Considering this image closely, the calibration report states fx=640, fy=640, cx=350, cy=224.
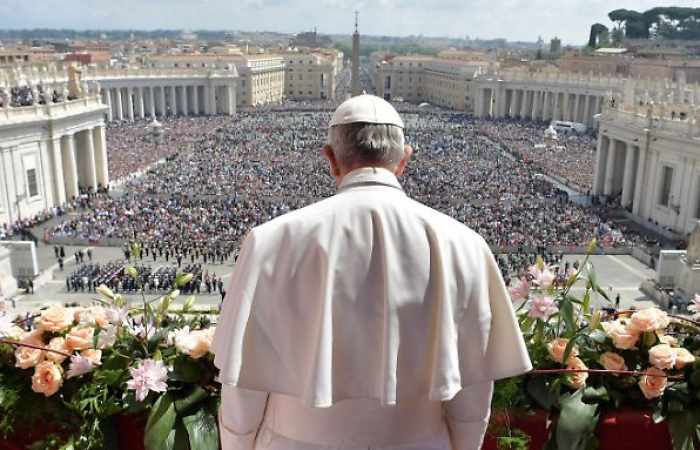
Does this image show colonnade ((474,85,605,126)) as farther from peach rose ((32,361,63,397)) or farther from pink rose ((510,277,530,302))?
peach rose ((32,361,63,397))

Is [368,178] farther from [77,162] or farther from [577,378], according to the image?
[77,162]

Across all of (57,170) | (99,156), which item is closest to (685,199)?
(57,170)

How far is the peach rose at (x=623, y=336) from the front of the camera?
4.53m

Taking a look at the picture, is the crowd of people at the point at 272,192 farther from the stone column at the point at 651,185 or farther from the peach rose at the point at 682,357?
the peach rose at the point at 682,357

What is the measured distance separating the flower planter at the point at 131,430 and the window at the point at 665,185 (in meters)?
38.2

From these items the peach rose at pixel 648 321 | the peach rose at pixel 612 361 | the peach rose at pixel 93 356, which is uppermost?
the peach rose at pixel 648 321

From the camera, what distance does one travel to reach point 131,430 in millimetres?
4543

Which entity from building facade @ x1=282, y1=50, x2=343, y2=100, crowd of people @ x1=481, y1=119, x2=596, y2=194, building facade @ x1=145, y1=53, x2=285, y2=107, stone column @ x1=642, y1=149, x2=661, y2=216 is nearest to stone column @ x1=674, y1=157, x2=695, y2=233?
stone column @ x1=642, y1=149, x2=661, y2=216

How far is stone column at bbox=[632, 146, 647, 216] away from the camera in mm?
38875

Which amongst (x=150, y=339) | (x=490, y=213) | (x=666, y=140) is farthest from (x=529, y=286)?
(x=666, y=140)

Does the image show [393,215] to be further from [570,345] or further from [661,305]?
[661,305]

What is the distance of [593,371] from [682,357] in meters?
0.64

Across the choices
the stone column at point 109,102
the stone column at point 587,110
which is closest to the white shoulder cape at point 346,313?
the stone column at point 587,110

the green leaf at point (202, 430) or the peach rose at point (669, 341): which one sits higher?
the peach rose at point (669, 341)
